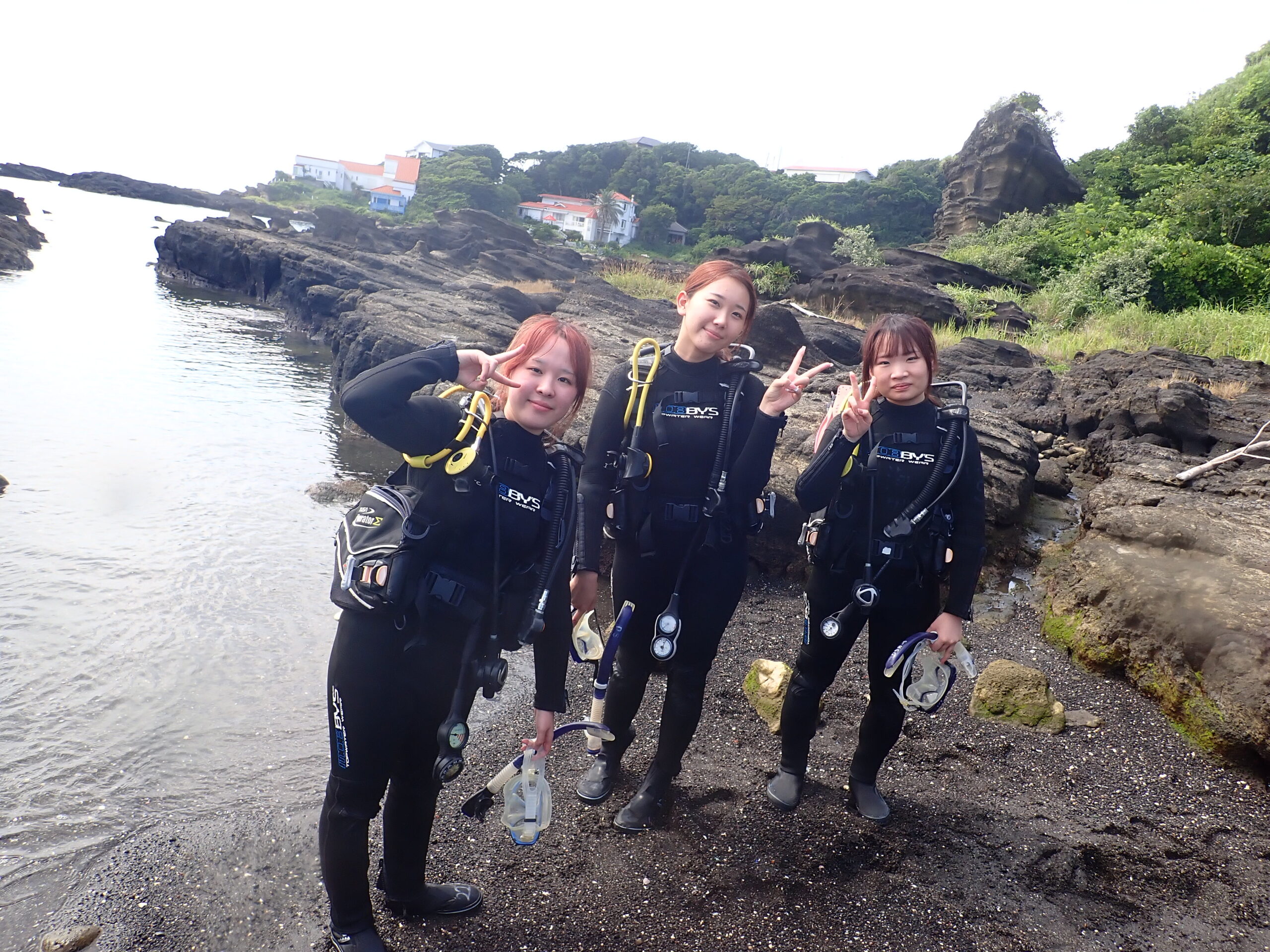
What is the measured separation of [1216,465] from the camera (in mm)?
5832

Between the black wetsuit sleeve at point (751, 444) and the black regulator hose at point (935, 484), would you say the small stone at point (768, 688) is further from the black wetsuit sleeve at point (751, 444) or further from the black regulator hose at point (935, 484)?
the black wetsuit sleeve at point (751, 444)

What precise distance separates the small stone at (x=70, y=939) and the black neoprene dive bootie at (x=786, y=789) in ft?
8.22

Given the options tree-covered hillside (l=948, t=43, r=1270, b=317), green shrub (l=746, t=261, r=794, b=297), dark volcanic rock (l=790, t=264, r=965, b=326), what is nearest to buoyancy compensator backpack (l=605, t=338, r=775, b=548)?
dark volcanic rock (l=790, t=264, r=965, b=326)

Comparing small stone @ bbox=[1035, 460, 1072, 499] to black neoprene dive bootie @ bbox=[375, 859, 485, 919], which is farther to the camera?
small stone @ bbox=[1035, 460, 1072, 499]

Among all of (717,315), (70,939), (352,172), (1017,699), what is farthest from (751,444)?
(352,172)

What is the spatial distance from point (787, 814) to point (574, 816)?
2.98 feet

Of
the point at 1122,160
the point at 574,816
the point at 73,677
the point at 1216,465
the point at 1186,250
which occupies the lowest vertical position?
the point at 73,677

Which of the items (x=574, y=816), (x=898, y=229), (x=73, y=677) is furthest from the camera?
(x=898, y=229)

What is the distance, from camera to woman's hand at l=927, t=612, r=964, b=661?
2758 millimetres

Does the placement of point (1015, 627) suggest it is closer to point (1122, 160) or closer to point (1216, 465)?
point (1216, 465)

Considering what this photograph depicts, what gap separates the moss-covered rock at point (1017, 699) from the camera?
155 inches

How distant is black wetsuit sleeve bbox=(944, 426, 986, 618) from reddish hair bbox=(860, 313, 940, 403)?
1.11 ft

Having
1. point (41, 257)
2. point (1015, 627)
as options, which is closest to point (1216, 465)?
point (1015, 627)

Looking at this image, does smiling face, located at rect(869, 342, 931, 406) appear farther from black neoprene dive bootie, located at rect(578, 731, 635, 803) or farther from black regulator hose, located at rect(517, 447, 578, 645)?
black neoprene dive bootie, located at rect(578, 731, 635, 803)
